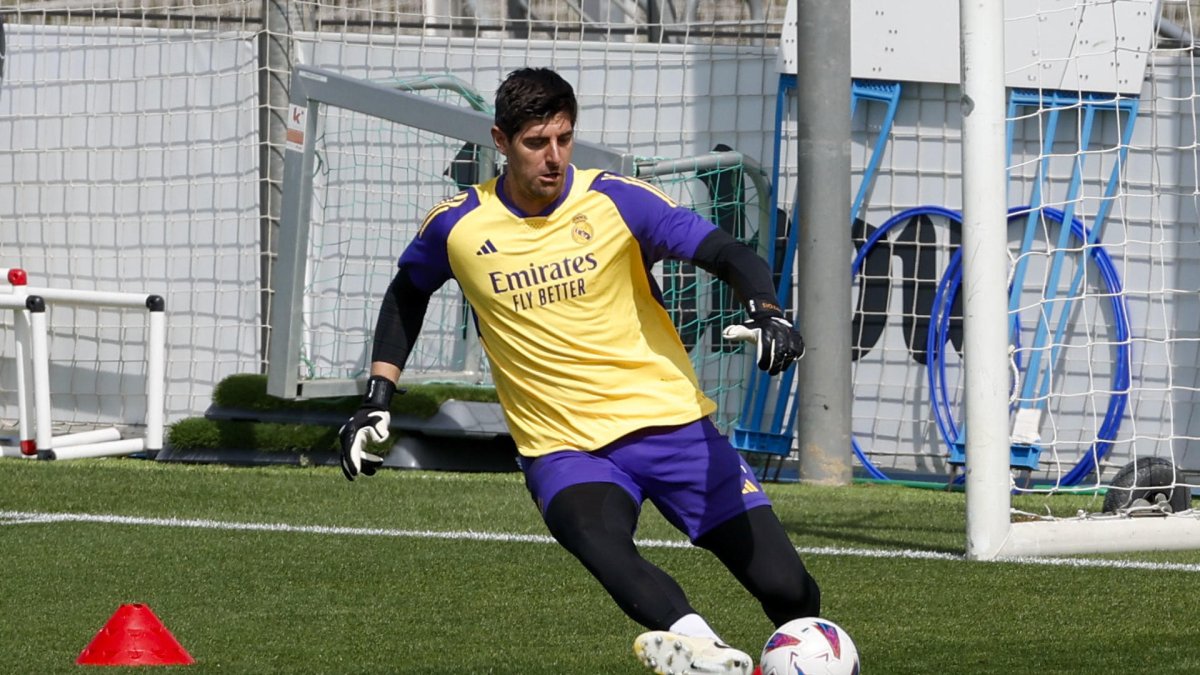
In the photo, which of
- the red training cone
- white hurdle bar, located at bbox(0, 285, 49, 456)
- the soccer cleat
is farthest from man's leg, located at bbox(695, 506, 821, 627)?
white hurdle bar, located at bbox(0, 285, 49, 456)

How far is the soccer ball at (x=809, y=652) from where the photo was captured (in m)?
4.53

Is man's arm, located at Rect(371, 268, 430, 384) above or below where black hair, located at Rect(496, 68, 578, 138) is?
below

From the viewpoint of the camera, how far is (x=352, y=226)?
12.5m

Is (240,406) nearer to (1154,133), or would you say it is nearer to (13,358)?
(13,358)

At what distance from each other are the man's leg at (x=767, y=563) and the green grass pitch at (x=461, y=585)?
594mm

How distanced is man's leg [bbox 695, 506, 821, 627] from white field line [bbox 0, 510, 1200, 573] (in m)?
2.99

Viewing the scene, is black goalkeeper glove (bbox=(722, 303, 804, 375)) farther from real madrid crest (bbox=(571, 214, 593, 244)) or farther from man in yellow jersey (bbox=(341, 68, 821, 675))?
real madrid crest (bbox=(571, 214, 593, 244))

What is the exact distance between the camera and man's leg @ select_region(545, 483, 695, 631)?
14.8ft

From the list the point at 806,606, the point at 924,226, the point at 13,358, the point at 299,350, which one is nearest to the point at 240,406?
the point at 299,350

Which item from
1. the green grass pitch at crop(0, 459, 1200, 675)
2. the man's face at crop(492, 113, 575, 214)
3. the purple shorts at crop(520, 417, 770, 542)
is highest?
the man's face at crop(492, 113, 575, 214)

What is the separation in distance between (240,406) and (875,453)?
12.5 feet

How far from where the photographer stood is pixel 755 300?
4.79 m

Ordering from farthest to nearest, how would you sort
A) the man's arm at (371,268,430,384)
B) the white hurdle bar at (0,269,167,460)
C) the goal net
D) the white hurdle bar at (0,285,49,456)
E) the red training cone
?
the white hurdle bar at (0,269,167,460) → the white hurdle bar at (0,285,49,456) → the goal net → the red training cone → the man's arm at (371,268,430,384)

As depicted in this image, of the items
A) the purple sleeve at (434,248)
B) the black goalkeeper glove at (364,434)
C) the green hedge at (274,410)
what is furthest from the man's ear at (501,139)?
the green hedge at (274,410)
